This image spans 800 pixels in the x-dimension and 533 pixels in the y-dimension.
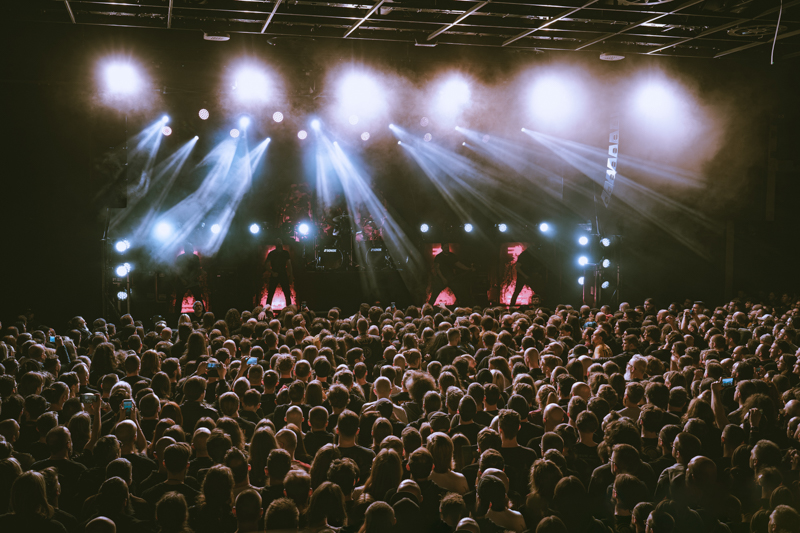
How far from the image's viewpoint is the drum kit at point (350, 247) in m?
15.0

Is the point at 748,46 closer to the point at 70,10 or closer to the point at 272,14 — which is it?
the point at 272,14

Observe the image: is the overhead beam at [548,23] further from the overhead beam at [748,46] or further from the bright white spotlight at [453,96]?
the overhead beam at [748,46]

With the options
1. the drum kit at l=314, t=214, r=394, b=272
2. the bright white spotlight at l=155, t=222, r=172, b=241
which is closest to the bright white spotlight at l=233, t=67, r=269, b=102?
the bright white spotlight at l=155, t=222, r=172, b=241

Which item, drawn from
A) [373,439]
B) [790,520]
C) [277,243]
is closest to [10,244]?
[277,243]

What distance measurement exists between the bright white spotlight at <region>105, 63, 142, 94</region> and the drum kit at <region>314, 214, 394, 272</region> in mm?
5758

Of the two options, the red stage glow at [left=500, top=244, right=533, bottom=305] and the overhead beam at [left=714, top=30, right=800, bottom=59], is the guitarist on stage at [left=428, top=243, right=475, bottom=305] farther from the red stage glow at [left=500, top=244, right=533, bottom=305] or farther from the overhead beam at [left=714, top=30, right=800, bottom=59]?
the overhead beam at [left=714, top=30, right=800, bottom=59]

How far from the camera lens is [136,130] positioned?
13.2 m

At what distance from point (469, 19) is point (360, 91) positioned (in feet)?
8.82

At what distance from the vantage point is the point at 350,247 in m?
15.2

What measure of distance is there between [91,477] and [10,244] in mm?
9153

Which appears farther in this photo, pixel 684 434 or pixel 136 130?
pixel 136 130

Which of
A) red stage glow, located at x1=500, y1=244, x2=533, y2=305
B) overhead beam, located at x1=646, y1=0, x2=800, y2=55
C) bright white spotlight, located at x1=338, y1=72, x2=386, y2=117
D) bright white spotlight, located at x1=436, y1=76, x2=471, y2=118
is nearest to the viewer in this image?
overhead beam, located at x1=646, y1=0, x2=800, y2=55

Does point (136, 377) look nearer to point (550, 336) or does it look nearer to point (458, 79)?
point (550, 336)

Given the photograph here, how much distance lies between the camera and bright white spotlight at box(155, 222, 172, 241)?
14023mm
